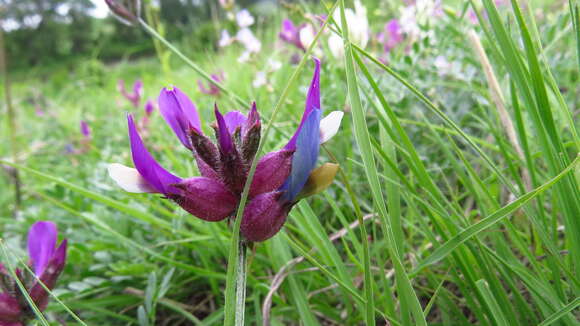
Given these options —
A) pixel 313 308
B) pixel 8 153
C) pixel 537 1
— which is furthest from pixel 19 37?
pixel 313 308

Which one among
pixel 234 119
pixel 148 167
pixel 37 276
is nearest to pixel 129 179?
pixel 148 167

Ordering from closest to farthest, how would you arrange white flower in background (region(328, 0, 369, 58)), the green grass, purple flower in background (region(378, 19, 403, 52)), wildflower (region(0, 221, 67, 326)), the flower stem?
the flower stem
the green grass
wildflower (region(0, 221, 67, 326))
white flower in background (region(328, 0, 369, 58))
purple flower in background (region(378, 19, 403, 52))

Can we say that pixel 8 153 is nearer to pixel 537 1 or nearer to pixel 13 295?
pixel 13 295

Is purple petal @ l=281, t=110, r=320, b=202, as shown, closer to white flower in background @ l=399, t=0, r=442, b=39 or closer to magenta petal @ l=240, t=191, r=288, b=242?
magenta petal @ l=240, t=191, r=288, b=242

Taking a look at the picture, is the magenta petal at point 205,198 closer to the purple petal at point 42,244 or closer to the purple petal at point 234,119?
the purple petal at point 234,119

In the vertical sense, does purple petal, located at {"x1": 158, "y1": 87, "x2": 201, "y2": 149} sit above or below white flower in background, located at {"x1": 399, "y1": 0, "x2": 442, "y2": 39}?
below

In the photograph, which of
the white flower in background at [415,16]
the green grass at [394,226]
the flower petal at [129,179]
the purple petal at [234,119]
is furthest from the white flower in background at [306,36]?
the flower petal at [129,179]

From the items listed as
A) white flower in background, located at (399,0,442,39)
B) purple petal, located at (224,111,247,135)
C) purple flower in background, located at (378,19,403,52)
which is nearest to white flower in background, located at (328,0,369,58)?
white flower in background, located at (399,0,442,39)
